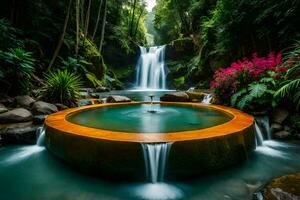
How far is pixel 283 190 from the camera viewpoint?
2322 millimetres

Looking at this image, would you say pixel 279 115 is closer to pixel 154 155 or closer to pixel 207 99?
pixel 207 99

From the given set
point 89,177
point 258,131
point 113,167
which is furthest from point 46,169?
point 258,131

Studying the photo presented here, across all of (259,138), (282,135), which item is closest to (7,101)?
(259,138)

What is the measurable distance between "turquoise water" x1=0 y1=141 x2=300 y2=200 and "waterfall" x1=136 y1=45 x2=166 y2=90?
16310 mm

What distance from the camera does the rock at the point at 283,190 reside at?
2250mm

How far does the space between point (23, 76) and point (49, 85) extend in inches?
37.7

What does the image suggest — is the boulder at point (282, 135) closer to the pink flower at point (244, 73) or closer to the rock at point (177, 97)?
the pink flower at point (244, 73)

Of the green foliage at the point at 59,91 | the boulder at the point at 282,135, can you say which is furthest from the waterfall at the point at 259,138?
the green foliage at the point at 59,91

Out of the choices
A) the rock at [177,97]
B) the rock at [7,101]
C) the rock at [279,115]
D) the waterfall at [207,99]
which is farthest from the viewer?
the rock at [177,97]

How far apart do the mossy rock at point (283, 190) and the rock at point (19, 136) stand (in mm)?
5049

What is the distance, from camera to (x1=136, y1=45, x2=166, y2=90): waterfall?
20.7 m

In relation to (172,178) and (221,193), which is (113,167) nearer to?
(172,178)

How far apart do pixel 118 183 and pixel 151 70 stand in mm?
18356

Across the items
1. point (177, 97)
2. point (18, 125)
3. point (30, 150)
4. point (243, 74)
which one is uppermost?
point (243, 74)
